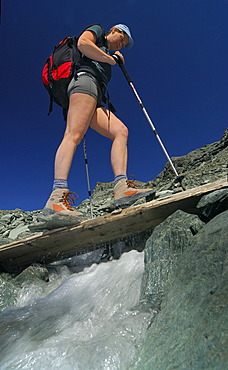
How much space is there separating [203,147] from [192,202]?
5701 cm

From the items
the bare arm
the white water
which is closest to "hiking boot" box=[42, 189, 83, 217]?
the white water

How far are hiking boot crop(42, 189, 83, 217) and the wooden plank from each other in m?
0.35

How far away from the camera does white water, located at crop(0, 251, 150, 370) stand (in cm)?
171

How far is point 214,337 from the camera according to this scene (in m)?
1.32

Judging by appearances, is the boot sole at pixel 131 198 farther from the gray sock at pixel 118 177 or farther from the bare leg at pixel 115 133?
the bare leg at pixel 115 133

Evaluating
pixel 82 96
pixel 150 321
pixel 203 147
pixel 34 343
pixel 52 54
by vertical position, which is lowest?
pixel 150 321

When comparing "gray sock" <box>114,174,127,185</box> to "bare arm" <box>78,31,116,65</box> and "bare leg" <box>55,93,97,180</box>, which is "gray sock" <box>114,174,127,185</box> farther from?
"bare arm" <box>78,31,116,65</box>

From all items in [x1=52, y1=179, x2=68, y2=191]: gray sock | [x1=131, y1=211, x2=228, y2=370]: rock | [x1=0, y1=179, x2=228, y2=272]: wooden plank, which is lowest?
[x1=131, y1=211, x2=228, y2=370]: rock

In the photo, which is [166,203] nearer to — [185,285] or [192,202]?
[192,202]

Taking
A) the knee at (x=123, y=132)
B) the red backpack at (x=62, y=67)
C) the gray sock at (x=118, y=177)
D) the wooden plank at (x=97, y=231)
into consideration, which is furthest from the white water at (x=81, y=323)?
the red backpack at (x=62, y=67)

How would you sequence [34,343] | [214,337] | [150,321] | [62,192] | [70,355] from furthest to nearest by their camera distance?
[62,192]
[34,343]
[150,321]
[70,355]
[214,337]

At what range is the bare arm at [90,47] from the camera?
4.49 m

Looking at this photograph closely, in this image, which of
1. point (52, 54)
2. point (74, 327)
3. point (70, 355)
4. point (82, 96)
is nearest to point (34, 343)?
point (74, 327)

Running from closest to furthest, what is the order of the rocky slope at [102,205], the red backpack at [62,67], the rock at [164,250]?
the rock at [164,250], the red backpack at [62,67], the rocky slope at [102,205]
